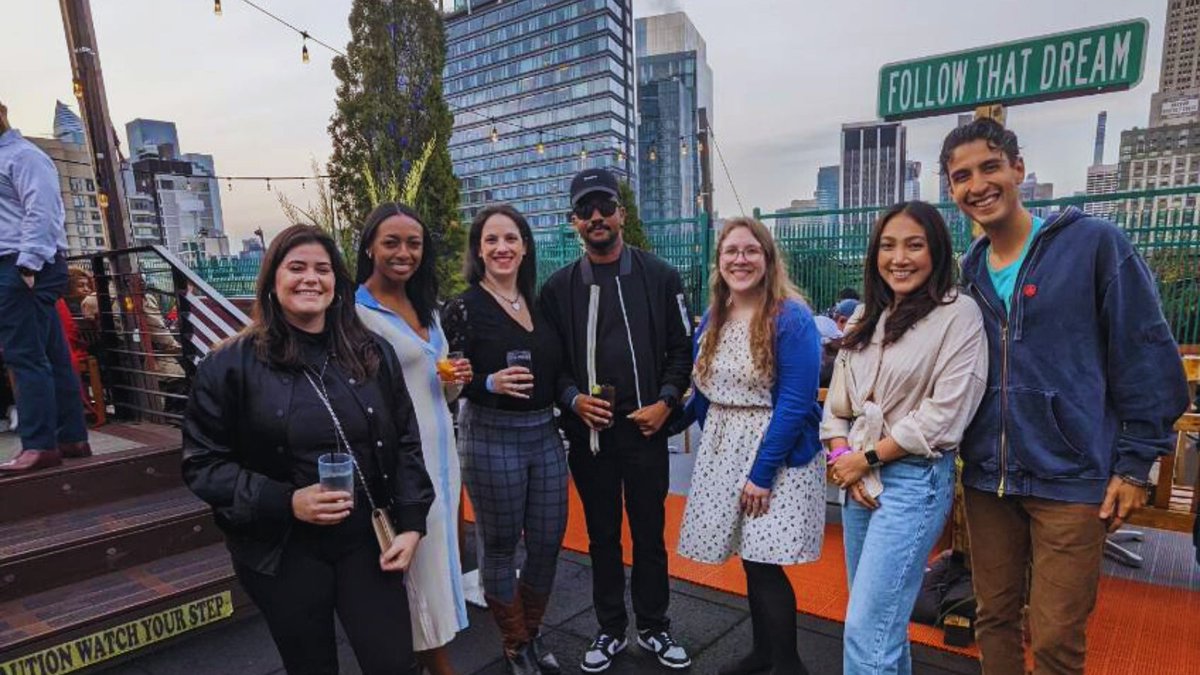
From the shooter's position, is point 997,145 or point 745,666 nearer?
point 997,145

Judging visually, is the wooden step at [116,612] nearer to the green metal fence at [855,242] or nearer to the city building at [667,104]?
the green metal fence at [855,242]

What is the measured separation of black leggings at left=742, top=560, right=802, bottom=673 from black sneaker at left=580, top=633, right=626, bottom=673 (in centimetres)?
72

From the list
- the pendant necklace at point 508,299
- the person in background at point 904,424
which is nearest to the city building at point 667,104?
the pendant necklace at point 508,299

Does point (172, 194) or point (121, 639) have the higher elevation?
point (172, 194)

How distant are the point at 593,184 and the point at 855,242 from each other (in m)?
5.12

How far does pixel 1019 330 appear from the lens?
164cm

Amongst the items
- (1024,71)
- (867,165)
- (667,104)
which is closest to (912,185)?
(1024,71)

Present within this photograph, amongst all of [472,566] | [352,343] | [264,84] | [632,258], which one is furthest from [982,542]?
[264,84]

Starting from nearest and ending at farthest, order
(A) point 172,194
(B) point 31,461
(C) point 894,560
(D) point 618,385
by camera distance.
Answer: (C) point 894,560 → (D) point 618,385 → (B) point 31,461 → (A) point 172,194

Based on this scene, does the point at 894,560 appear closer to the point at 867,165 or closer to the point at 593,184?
the point at 593,184

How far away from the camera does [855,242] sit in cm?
668

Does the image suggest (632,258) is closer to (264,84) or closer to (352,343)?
(352,343)

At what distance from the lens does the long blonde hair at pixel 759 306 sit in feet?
6.98

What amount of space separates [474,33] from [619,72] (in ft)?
76.8
